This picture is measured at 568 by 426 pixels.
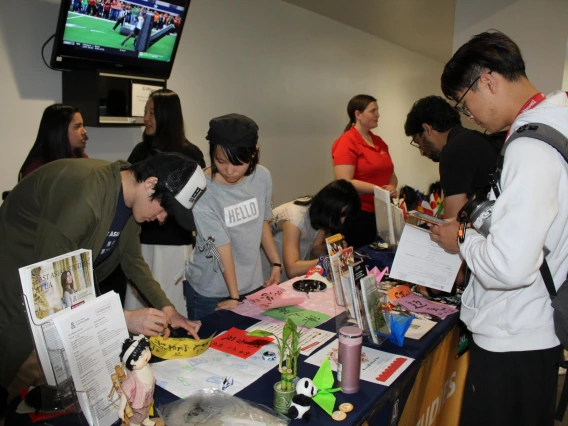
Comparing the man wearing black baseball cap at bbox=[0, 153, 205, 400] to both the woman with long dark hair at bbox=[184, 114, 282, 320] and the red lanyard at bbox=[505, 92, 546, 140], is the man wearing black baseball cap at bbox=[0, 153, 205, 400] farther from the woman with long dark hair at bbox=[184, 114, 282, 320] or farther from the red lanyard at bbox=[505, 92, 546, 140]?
the red lanyard at bbox=[505, 92, 546, 140]

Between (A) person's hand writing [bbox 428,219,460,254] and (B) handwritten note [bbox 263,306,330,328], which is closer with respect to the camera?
(A) person's hand writing [bbox 428,219,460,254]

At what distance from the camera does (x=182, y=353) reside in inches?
56.4

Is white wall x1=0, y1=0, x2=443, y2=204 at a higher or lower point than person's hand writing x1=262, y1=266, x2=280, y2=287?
higher

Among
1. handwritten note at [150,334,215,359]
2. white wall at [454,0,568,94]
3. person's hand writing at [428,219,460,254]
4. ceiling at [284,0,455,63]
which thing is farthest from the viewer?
ceiling at [284,0,455,63]

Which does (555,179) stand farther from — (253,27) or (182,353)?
(253,27)

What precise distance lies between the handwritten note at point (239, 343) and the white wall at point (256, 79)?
1859 millimetres

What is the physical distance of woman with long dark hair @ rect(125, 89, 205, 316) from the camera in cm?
289

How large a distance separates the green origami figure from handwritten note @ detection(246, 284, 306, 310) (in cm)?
58

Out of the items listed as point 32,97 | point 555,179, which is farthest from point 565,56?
point 32,97

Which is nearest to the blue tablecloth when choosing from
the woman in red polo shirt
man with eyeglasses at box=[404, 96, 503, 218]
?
man with eyeglasses at box=[404, 96, 503, 218]

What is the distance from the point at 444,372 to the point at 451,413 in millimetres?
274

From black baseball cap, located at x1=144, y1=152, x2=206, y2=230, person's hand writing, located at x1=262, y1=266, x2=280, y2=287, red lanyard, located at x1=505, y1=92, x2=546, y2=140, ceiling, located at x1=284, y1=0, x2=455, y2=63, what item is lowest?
person's hand writing, located at x1=262, y1=266, x2=280, y2=287

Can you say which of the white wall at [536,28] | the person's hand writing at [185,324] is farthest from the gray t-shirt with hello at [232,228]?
the white wall at [536,28]

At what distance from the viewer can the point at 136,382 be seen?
40.0 inches
